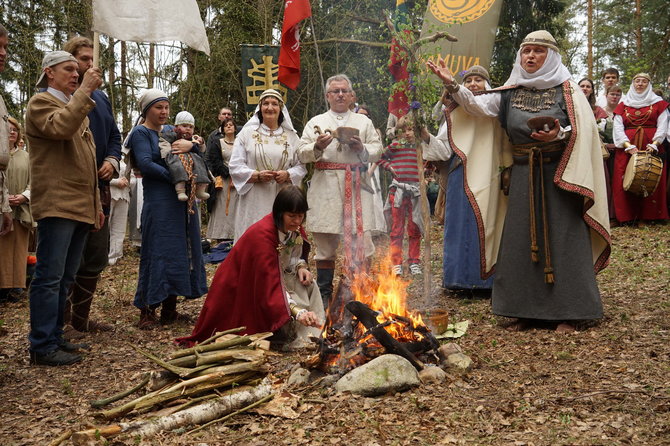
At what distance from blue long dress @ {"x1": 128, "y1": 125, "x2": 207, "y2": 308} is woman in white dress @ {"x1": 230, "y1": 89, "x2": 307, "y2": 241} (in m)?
0.61

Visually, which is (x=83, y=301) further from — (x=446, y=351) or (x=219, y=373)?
(x=446, y=351)

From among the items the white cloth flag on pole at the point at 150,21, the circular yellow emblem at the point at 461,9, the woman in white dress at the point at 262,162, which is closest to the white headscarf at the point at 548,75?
the woman in white dress at the point at 262,162

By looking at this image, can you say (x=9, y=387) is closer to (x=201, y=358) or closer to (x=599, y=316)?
(x=201, y=358)

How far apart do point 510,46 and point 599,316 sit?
10.9 m

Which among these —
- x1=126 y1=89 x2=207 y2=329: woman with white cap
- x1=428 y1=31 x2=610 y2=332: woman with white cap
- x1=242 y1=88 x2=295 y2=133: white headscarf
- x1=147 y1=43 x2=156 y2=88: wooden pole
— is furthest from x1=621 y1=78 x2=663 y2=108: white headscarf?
x1=147 y1=43 x2=156 y2=88: wooden pole

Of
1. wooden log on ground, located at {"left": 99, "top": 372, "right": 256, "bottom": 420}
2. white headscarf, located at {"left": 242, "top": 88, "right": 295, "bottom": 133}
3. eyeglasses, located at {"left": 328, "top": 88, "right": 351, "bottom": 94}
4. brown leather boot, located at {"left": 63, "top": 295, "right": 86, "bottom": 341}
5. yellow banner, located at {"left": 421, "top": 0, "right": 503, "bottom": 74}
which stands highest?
yellow banner, located at {"left": 421, "top": 0, "right": 503, "bottom": 74}

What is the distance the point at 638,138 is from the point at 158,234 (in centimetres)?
808

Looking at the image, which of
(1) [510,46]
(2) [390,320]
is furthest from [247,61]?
(2) [390,320]

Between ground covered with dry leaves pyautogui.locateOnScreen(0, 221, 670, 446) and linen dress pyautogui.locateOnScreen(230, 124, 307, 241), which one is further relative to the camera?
linen dress pyautogui.locateOnScreen(230, 124, 307, 241)

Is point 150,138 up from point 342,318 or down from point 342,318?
up

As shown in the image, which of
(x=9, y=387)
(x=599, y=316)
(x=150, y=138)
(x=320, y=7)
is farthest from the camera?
(x=320, y=7)

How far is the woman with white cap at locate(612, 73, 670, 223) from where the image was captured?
415 inches

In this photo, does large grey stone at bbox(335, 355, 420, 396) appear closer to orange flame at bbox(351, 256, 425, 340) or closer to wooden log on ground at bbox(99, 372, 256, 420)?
orange flame at bbox(351, 256, 425, 340)

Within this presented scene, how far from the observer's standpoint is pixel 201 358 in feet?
13.3
